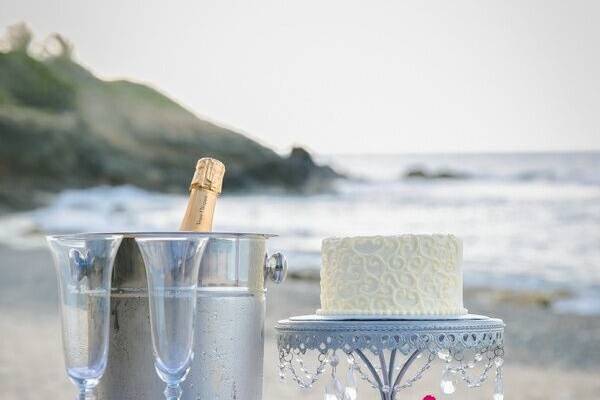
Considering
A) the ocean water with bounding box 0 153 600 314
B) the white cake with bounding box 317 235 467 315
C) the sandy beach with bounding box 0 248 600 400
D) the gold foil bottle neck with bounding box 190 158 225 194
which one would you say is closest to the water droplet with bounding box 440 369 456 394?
the white cake with bounding box 317 235 467 315

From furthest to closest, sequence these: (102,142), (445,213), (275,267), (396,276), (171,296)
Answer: (102,142)
(445,213)
(396,276)
(275,267)
(171,296)

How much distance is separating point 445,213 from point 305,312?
0.59 m

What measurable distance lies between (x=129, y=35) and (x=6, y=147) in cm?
62

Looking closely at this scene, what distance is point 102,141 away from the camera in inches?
160

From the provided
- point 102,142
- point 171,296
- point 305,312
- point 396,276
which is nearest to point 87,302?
point 171,296

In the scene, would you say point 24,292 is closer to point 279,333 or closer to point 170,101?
point 170,101

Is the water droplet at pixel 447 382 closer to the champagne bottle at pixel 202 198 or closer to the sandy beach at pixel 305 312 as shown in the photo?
the champagne bottle at pixel 202 198

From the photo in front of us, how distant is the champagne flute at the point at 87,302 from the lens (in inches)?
49.7

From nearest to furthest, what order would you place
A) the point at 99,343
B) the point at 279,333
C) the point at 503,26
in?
the point at 99,343, the point at 279,333, the point at 503,26

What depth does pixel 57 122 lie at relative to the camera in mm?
4078

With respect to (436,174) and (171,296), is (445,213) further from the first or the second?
(171,296)

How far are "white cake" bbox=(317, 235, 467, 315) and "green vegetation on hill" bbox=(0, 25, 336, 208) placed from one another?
218cm

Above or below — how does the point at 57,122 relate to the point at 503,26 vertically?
below

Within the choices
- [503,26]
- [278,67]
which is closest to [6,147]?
[278,67]
